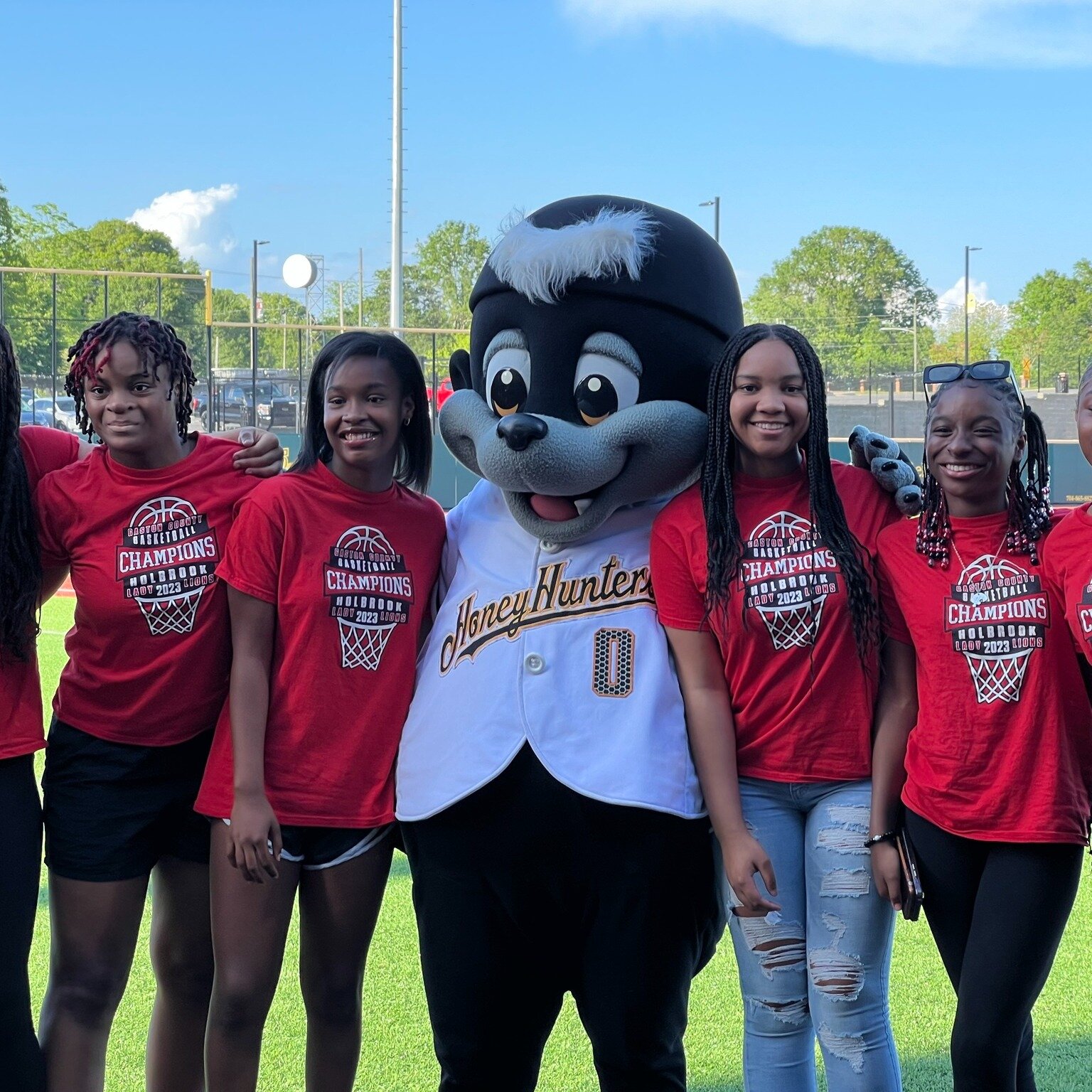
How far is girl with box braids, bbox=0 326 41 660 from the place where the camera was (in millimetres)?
2559

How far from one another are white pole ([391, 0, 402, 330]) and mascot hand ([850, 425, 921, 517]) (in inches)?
736

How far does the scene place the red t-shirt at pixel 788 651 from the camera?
7.95 ft

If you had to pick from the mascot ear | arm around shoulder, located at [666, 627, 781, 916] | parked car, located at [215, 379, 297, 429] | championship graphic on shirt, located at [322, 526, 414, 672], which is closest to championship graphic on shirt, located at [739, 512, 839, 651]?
arm around shoulder, located at [666, 627, 781, 916]

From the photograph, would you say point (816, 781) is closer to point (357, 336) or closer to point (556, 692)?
point (556, 692)

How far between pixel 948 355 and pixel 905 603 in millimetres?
51012

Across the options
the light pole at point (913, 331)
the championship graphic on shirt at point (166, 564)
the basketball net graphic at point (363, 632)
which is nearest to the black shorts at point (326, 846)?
the basketball net graphic at point (363, 632)

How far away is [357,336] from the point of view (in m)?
2.76

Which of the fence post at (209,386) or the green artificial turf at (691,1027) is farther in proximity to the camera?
the fence post at (209,386)

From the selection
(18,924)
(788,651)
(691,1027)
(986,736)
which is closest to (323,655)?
(18,924)

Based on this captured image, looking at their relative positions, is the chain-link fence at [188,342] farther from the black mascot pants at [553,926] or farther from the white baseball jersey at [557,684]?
the black mascot pants at [553,926]

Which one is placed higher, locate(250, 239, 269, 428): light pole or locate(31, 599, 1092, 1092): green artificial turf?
locate(250, 239, 269, 428): light pole

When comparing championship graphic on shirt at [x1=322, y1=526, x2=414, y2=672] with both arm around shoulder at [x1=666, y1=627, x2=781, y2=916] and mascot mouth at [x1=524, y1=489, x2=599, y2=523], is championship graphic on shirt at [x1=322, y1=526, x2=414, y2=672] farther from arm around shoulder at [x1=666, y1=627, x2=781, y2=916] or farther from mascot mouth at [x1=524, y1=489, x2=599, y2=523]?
arm around shoulder at [x1=666, y1=627, x2=781, y2=916]

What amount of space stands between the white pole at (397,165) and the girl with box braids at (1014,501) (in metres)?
19.0

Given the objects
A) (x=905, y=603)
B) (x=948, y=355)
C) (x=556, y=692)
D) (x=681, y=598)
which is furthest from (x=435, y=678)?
(x=948, y=355)
